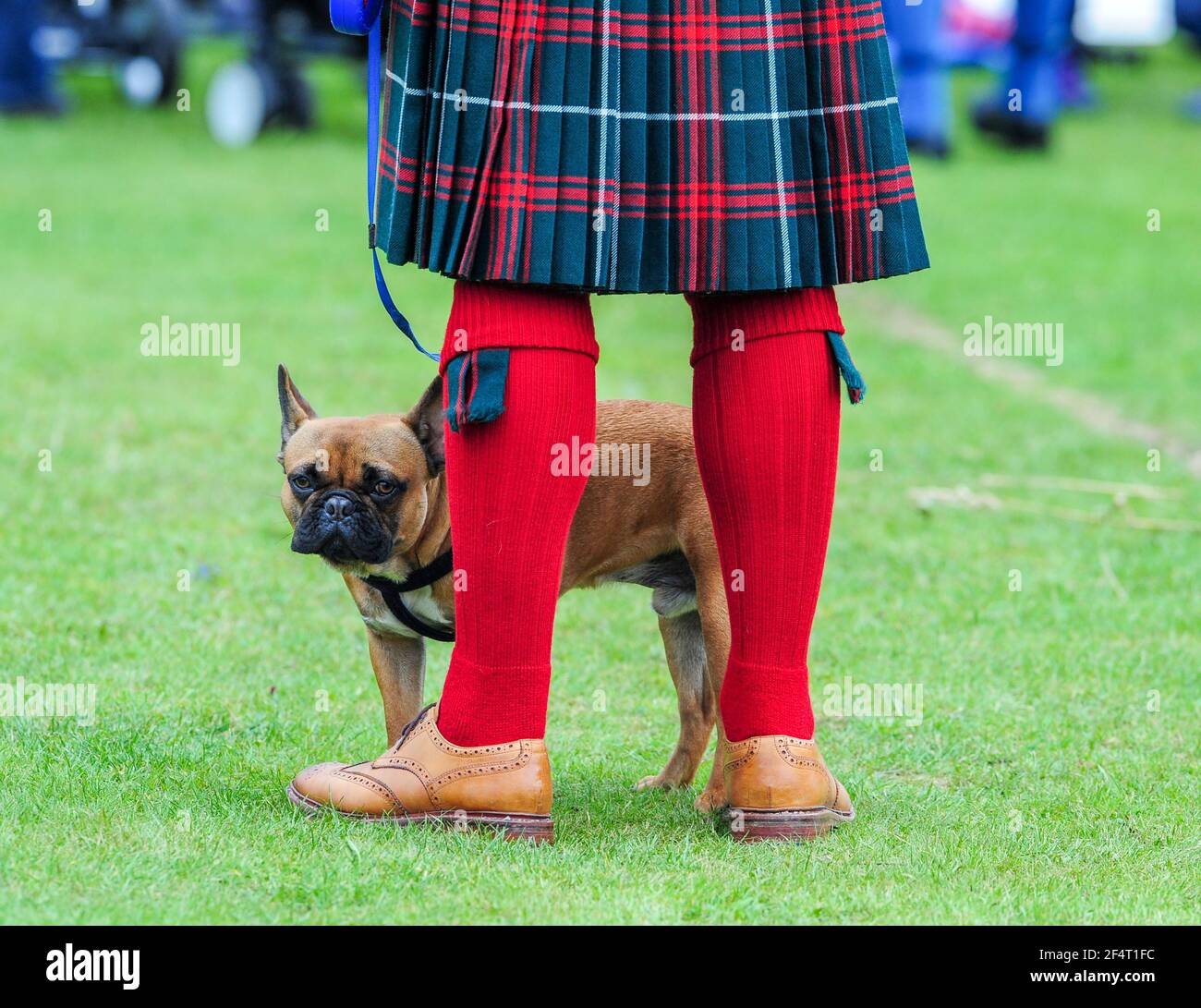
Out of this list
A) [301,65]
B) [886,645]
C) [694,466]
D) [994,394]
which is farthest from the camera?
[301,65]

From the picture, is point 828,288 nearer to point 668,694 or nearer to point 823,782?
point 823,782

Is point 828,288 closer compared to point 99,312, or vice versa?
point 828,288

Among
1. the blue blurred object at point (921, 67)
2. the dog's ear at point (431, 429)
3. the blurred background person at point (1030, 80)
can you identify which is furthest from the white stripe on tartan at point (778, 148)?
the blurred background person at point (1030, 80)

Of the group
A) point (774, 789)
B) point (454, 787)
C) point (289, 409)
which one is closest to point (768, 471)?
point (774, 789)

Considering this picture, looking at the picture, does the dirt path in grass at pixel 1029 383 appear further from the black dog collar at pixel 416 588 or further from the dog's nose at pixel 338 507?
the dog's nose at pixel 338 507

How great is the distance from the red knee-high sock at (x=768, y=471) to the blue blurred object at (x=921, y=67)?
1031 centimetres

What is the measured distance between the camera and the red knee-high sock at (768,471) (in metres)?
2.45

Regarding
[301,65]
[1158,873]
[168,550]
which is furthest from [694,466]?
[301,65]

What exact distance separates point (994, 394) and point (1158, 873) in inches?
198

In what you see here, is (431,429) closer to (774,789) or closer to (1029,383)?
(774,789)

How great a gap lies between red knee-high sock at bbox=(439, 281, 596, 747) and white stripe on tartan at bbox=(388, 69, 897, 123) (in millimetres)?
252

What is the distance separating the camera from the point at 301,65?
595 inches

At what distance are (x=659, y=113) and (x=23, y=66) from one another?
1296 cm

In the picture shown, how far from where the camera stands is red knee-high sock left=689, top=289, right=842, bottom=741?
245 cm
